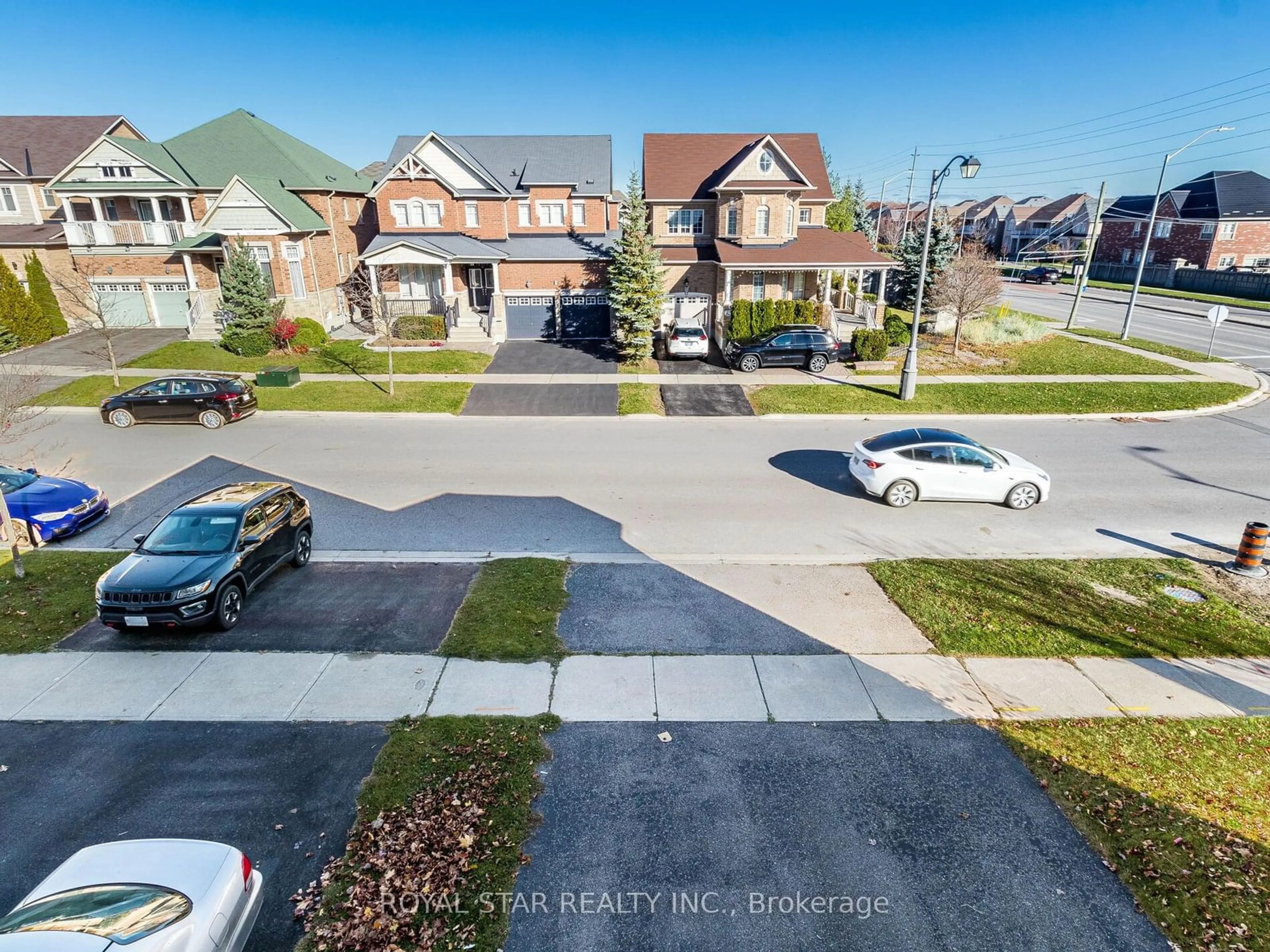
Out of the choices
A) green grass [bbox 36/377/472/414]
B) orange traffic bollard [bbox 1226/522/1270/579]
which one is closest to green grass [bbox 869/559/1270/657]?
orange traffic bollard [bbox 1226/522/1270/579]

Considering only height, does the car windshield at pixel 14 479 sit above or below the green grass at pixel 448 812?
above

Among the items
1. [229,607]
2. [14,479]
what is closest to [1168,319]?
[229,607]

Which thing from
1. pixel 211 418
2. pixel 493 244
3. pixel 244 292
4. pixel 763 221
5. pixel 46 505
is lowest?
pixel 211 418

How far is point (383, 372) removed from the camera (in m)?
27.2

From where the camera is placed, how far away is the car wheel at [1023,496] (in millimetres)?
15398

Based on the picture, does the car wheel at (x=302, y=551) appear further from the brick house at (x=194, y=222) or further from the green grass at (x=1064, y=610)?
the brick house at (x=194, y=222)

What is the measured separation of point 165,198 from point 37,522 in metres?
26.8

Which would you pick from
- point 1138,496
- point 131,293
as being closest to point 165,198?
point 131,293

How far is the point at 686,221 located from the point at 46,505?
29.8 m

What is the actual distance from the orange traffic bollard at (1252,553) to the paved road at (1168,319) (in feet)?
76.2

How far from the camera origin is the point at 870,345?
2845cm

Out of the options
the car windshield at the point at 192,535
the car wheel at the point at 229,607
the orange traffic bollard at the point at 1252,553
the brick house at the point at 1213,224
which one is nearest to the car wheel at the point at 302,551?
the car windshield at the point at 192,535

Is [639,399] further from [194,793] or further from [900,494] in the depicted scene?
[194,793]

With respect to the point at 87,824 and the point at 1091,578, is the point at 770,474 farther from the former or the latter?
the point at 87,824
